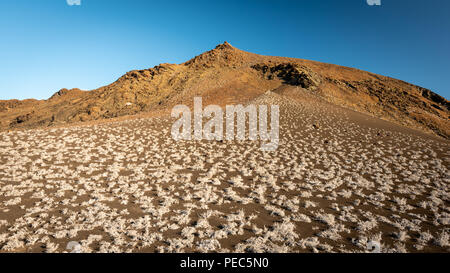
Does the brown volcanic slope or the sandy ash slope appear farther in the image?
the brown volcanic slope

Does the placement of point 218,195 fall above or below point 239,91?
below

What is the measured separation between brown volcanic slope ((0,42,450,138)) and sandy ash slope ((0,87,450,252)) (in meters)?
22.8

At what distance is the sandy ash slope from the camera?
569cm

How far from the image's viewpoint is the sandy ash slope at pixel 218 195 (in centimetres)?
569

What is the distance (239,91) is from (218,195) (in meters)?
33.7

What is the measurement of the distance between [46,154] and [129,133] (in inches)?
250

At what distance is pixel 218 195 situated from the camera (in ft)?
27.4

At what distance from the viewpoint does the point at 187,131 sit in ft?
63.7

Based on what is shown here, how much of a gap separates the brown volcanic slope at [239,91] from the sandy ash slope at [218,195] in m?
22.8

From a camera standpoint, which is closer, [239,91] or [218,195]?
[218,195]

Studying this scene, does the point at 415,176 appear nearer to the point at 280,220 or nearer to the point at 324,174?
the point at 324,174
